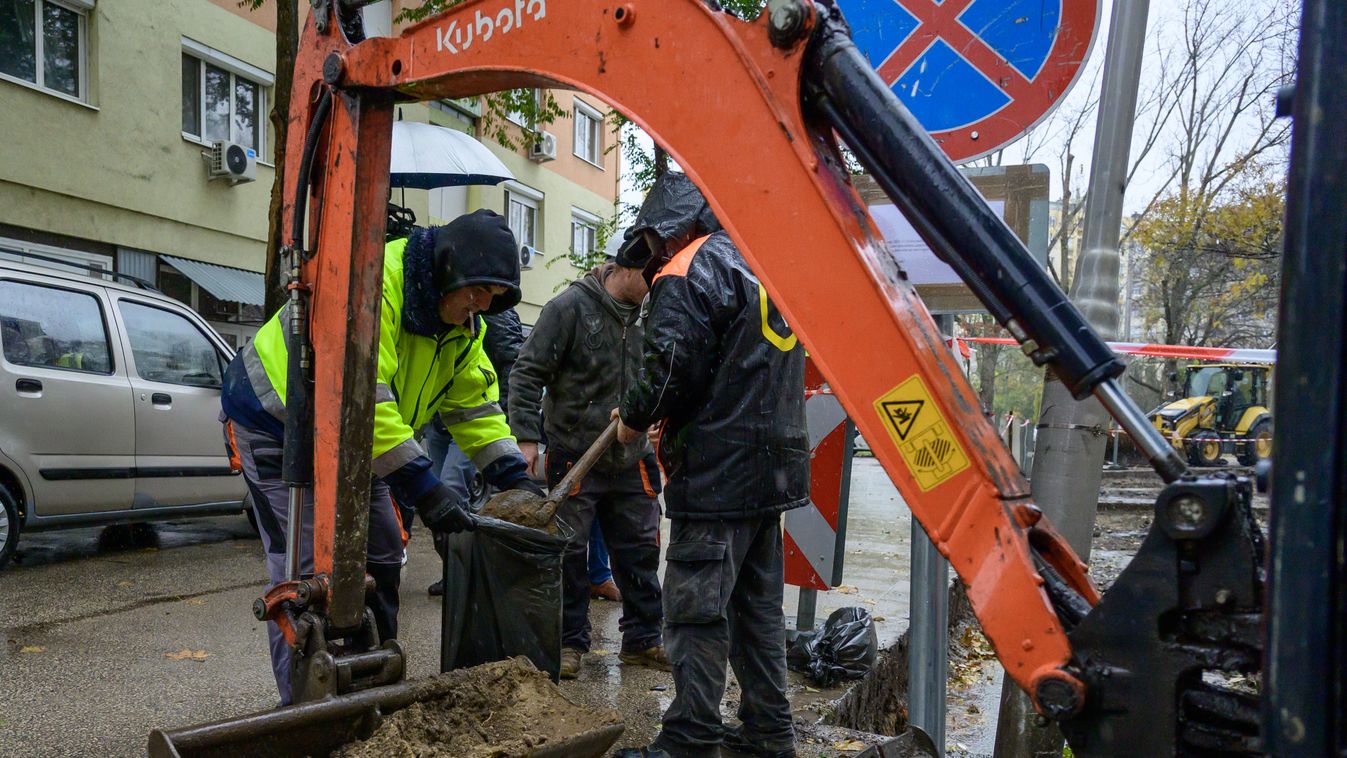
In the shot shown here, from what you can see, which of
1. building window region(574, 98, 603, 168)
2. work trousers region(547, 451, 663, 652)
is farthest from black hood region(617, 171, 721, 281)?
building window region(574, 98, 603, 168)

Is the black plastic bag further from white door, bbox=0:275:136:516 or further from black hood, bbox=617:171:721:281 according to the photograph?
white door, bbox=0:275:136:516

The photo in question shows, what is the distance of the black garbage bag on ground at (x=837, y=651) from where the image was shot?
4.23 metres

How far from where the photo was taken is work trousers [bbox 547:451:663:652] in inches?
178

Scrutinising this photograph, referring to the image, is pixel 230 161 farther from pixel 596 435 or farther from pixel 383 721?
pixel 383 721

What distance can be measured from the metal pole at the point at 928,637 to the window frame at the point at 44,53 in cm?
1178

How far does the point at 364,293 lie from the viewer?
2664 millimetres

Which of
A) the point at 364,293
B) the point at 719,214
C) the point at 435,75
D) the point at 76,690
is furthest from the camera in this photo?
the point at 76,690

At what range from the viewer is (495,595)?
3.32m

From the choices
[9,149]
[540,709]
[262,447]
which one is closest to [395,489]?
[262,447]

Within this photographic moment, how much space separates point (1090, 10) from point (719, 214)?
163 cm

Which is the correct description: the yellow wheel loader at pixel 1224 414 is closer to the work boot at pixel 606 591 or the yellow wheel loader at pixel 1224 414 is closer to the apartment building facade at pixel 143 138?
the apartment building facade at pixel 143 138

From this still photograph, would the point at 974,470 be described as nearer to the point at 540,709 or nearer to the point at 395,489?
the point at 540,709

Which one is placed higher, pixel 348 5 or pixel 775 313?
pixel 348 5

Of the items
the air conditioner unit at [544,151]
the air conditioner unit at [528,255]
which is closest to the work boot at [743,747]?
the air conditioner unit at [528,255]
